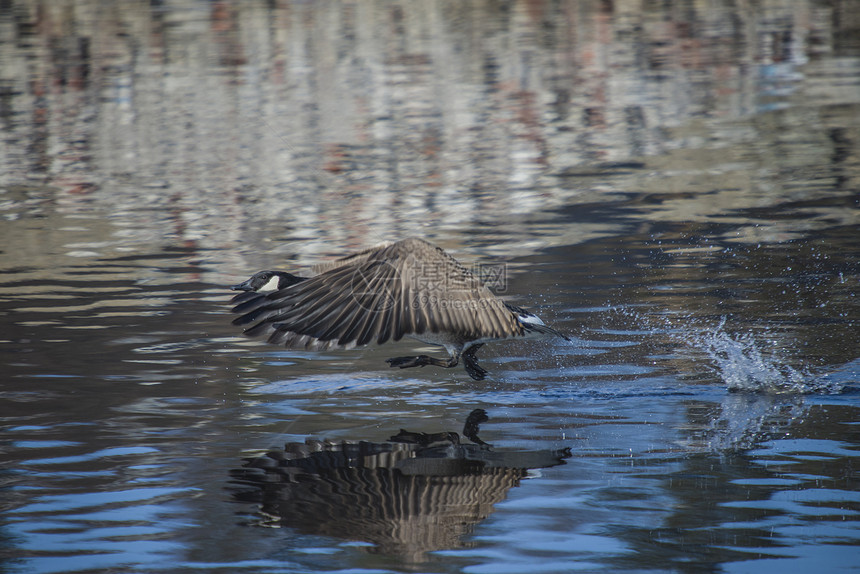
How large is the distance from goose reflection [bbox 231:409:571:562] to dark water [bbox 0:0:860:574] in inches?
0.8

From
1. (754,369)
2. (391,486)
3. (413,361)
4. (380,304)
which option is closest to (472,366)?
(413,361)

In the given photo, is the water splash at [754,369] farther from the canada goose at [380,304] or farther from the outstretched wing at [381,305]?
the outstretched wing at [381,305]

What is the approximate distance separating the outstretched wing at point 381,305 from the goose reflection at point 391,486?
24.8 inches

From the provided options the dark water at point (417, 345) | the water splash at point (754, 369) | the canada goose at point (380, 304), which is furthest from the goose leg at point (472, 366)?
the water splash at point (754, 369)

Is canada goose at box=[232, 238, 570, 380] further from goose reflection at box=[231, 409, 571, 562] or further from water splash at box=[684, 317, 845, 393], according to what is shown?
water splash at box=[684, 317, 845, 393]

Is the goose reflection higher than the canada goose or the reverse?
the reverse

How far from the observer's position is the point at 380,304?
568 cm

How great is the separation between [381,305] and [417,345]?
7.70 ft

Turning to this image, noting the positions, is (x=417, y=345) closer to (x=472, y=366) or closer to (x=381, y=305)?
(x=472, y=366)

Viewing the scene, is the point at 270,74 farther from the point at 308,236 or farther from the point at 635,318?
the point at 635,318

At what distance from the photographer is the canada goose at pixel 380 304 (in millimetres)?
5574

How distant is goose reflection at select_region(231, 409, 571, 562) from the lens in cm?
480

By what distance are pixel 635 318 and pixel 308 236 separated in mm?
4171

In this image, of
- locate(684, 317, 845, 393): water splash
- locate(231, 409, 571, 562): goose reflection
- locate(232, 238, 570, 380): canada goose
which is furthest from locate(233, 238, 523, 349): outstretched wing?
locate(684, 317, 845, 393): water splash
